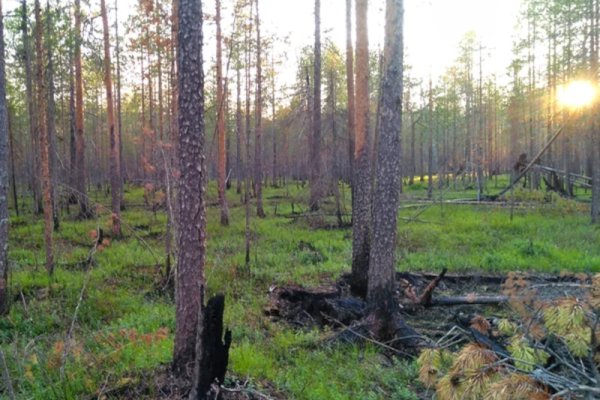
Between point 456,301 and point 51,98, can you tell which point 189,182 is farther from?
point 51,98

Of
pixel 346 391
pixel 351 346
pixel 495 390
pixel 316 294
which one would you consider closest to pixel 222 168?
pixel 316 294

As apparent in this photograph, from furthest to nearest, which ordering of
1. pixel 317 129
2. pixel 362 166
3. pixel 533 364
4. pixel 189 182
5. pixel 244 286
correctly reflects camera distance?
1. pixel 317 129
2. pixel 244 286
3. pixel 362 166
4. pixel 189 182
5. pixel 533 364

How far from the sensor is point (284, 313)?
8055 millimetres

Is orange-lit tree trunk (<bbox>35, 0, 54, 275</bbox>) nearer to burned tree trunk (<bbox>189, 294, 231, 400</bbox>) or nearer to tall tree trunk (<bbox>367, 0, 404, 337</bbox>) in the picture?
burned tree trunk (<bbox>189, 294, 231, 400</bbox>)

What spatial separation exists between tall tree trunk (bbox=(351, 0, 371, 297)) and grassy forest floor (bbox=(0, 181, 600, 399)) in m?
1.09

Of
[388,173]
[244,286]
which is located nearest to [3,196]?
[244,286]

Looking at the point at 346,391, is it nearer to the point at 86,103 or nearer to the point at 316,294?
the point at 316,294

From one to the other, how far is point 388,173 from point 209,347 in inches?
138

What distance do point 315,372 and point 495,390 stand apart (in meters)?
3.27

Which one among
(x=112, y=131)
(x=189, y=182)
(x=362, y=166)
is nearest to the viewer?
(x=189, y=182)

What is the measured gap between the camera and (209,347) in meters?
4.10

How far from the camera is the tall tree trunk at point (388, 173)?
624 centimetres

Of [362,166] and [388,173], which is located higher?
[362,166]

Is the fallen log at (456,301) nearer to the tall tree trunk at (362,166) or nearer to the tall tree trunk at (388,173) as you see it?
the tall tree trunk at (362,166)
